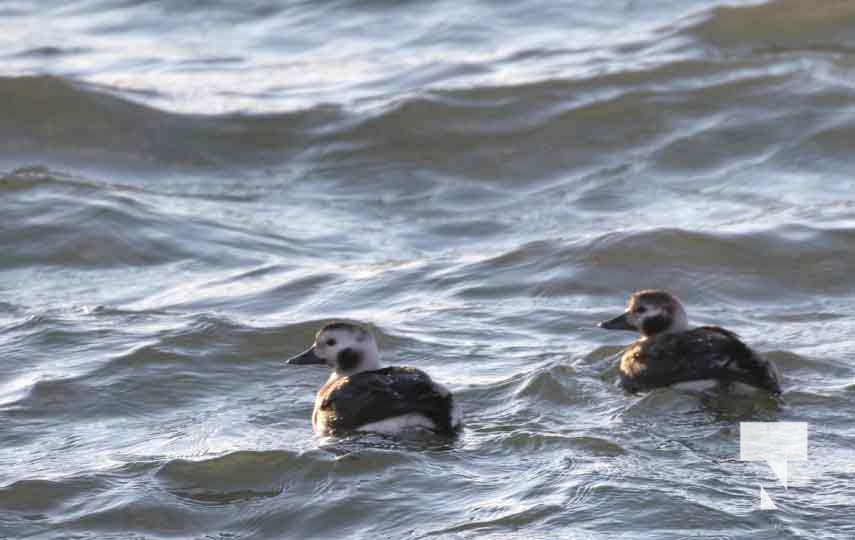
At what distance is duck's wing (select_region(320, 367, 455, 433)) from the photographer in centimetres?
910

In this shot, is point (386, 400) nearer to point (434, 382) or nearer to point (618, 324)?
point (434, 382)

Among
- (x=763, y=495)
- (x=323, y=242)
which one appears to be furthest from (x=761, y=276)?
(x=763, y=495)

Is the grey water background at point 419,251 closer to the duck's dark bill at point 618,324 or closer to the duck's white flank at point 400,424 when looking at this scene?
the duck's white flank at point 400,424

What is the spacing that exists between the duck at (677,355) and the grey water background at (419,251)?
0.40 ft

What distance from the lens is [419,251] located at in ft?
44.7

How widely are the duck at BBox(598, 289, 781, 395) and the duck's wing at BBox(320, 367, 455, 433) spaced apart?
51.8 inches

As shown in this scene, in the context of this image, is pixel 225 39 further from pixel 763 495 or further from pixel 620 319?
pixel 763 495

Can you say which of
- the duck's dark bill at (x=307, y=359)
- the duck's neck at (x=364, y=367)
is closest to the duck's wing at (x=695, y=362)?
the duck's neck at (x=364, y=367)

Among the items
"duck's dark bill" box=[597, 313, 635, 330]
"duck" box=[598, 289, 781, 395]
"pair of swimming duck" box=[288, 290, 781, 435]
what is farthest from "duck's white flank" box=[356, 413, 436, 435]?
"duck's dark bill" box=[597, 313, 635, 330]

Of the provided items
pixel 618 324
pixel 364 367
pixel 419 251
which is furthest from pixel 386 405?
pixel 419 251

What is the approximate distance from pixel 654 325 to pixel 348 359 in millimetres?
1835

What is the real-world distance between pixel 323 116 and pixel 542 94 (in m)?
2.17

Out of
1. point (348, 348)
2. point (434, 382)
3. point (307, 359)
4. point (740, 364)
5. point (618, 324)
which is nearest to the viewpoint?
point (434, 382)

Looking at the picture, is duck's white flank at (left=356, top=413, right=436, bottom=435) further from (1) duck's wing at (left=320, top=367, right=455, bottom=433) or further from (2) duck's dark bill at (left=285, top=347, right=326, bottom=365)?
(2) duck's dark bill at (left=285, top=347, right=326, bottom=365)
